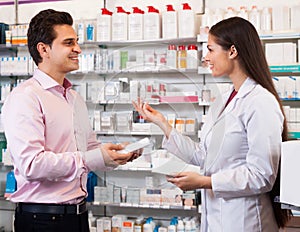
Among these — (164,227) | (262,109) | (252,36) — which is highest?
(252,36)

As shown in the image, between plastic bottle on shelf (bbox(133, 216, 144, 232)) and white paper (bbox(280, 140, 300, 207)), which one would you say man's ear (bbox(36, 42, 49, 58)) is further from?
A: plastic bottle on shelf (bbox(133, 216, 144, 232))

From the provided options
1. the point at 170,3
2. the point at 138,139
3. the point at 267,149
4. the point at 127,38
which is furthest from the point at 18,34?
the point at 267,149

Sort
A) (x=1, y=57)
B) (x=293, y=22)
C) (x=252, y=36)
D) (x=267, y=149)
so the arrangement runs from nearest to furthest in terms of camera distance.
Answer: (x=267, y=149) < (x=252, y=36) < (x=293, y=22) < (x=1, y=57)

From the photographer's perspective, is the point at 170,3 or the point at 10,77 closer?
the point at 170,3

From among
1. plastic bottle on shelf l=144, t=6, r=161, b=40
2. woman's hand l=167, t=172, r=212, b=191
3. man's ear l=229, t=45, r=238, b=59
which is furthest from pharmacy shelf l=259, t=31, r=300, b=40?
woman's hand l=167, t=172, r=212, b=191

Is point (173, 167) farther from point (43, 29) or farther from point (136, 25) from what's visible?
point (136, 25)

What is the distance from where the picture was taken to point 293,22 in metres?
3.93

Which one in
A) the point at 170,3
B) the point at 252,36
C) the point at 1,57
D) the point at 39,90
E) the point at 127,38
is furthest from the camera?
the point at 1,57

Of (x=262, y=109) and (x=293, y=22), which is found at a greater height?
(x=293, y=22)

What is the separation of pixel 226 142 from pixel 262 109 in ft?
0.65

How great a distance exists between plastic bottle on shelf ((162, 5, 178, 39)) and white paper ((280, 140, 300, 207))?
2.74m

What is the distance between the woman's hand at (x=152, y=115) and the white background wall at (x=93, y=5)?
280cm

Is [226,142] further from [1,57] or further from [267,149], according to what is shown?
[1,57]

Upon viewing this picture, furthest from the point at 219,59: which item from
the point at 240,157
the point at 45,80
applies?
the point at 45,80
